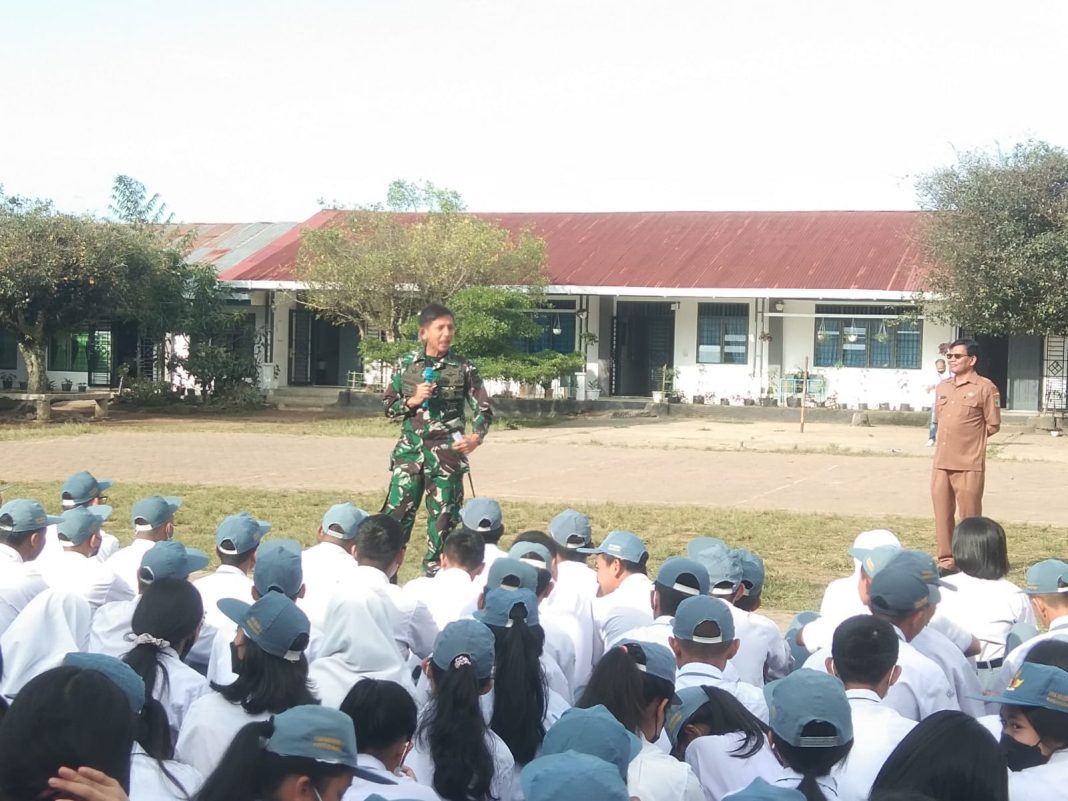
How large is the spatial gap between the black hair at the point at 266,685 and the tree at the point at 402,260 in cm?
1965

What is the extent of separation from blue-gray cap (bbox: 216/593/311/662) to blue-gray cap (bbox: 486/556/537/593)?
116cm

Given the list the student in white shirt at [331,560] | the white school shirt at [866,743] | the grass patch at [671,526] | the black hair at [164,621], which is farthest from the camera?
the grass patch at [671,526]

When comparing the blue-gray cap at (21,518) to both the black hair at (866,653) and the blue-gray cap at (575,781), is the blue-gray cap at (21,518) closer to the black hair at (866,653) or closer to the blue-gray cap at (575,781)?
the black hair at (866,653)

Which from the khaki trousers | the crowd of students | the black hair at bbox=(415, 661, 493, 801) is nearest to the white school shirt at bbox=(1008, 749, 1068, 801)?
the crowd of students

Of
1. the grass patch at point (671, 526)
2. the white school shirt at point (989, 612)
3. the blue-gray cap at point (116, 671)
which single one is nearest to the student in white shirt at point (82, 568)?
the blue-gray cap at point (116, 671)

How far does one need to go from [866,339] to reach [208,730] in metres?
23.6

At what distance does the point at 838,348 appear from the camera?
2586 centimetres

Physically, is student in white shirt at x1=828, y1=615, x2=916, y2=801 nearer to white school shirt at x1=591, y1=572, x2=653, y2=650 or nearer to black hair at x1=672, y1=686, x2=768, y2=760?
black hair at x1=672, y1=686, x2=768, y2=760

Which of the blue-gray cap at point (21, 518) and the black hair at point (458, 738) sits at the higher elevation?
the blue-gray cap at point (21, 518)

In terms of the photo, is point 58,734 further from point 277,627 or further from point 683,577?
point 683,577

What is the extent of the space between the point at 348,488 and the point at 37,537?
23.7 ft

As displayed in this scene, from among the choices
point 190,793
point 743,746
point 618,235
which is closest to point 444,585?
point 743,746

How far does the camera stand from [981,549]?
5.46 m

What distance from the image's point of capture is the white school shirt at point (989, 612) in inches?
208
